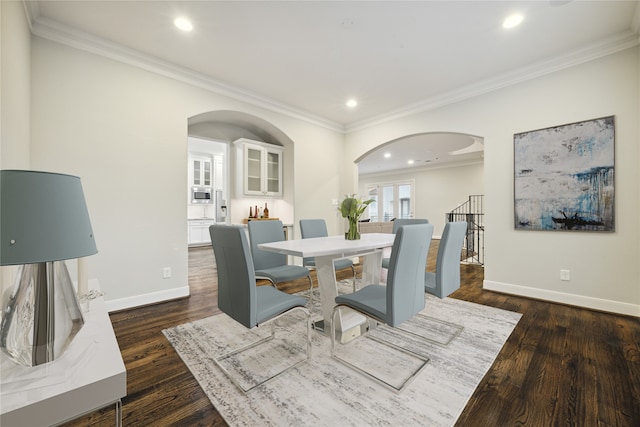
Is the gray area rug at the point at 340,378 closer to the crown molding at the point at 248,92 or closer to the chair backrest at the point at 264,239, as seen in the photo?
the chair backrest at the point at 264,239

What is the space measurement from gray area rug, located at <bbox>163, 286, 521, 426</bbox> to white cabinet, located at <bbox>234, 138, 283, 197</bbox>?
2.51 metres

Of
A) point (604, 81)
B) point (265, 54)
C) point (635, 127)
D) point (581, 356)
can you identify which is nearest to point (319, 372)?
point (581, 356)

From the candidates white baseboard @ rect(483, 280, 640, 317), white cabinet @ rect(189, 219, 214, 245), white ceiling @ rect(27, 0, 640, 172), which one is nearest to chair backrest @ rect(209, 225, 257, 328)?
white ceiling @ rect(27, 0, 640, 172)

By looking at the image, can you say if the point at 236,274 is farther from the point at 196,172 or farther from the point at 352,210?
the point at 196,172

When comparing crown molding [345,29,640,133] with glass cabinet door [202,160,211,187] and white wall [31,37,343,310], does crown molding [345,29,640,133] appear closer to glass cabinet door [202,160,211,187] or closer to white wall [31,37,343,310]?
white wall [31,37,343,310]

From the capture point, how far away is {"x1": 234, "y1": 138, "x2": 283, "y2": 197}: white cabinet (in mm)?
4449

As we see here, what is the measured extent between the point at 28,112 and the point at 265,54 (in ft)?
7.21

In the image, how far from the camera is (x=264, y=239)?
2.85m

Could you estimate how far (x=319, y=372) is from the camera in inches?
67.7

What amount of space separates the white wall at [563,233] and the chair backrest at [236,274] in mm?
3353

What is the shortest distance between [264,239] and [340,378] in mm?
1586

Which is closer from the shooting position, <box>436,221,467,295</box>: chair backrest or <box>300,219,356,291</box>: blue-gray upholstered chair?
<box>436,221,467,295</box>: chair backrest

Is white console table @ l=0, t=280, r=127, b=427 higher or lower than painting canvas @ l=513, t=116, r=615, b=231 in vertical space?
lower

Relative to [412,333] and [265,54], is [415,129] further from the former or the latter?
[412,333]
